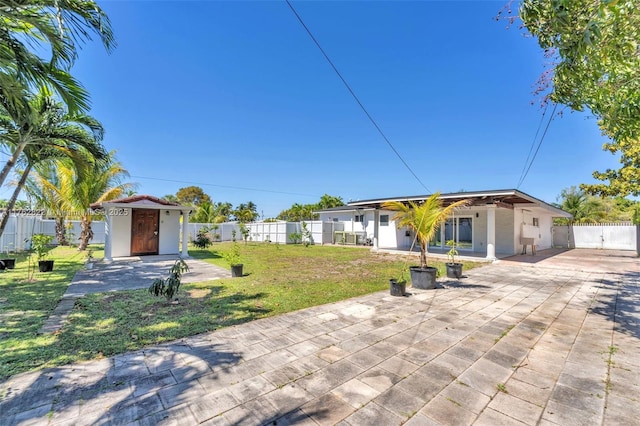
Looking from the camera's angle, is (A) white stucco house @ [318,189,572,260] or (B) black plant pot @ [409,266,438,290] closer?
(B) black plant pot @ [409,266,438,290]

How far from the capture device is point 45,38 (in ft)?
10.4

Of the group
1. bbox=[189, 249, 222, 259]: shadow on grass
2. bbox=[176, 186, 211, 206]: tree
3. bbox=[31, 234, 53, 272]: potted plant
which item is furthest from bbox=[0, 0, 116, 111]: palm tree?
bbox=[176, 186, 211, 206]: tree

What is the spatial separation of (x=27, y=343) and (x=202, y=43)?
8.88 metres

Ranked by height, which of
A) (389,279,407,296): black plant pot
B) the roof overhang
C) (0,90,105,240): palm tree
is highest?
(0,90,105,240): palm tree

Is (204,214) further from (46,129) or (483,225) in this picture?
(483,225)

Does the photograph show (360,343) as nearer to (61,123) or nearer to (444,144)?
(61,123)

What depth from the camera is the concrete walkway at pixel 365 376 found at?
2068 mm

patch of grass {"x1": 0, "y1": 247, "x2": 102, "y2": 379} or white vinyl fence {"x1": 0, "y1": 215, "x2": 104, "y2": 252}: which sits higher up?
white vinyl fence {"x1": 0, "y1": 215, "x2": 104, "y2": 252}

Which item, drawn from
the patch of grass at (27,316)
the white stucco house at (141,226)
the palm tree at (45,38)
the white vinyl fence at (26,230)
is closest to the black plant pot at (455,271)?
the patch of grass at (27,316)

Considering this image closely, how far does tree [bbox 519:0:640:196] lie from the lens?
2.71m

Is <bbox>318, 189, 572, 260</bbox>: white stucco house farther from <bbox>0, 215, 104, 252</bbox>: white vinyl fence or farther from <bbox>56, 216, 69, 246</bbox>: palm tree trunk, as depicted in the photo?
<bbox>56, 216, 69, 246</bbox>: palm tree trunk

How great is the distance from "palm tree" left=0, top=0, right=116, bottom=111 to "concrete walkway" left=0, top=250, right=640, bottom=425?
313cm

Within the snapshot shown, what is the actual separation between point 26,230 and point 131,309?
48.0 feet

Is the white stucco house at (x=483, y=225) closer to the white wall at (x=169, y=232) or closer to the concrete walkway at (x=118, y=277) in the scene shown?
the concrete walkway at (x=118, y=277)
